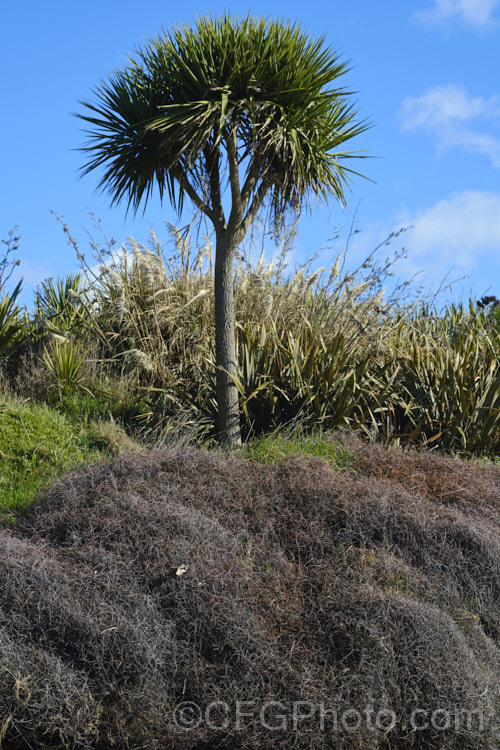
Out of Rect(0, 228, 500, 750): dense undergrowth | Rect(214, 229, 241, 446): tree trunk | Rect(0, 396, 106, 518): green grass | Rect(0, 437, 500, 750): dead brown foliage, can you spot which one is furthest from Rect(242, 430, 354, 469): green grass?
Rect(0, 396, 106, 518): green grass

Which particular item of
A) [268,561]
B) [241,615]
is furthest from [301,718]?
[268,561]

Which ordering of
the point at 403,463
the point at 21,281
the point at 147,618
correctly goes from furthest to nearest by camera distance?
the point at 21,281, the point at 403,463, the point at 147,618

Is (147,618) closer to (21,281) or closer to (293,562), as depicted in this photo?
(293,562)

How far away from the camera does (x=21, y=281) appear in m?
11.7

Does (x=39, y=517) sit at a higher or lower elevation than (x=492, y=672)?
higher

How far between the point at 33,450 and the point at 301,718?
180 inches

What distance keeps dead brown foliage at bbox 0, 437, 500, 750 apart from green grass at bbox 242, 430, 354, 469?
30.6 inches

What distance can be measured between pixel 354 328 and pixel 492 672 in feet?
17.6

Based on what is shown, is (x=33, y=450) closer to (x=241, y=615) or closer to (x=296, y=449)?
(x=296, y=449)

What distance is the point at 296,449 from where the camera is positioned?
22.5 feet

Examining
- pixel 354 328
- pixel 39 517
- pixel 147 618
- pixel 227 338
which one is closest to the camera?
pixel 147 618

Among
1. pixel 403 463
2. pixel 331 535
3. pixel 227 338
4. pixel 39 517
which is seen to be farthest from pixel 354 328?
pixel 39 517

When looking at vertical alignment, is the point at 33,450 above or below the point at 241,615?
above

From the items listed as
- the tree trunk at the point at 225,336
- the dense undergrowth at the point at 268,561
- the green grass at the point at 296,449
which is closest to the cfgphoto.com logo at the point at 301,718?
the dense undergrowth at the point at 268,561
